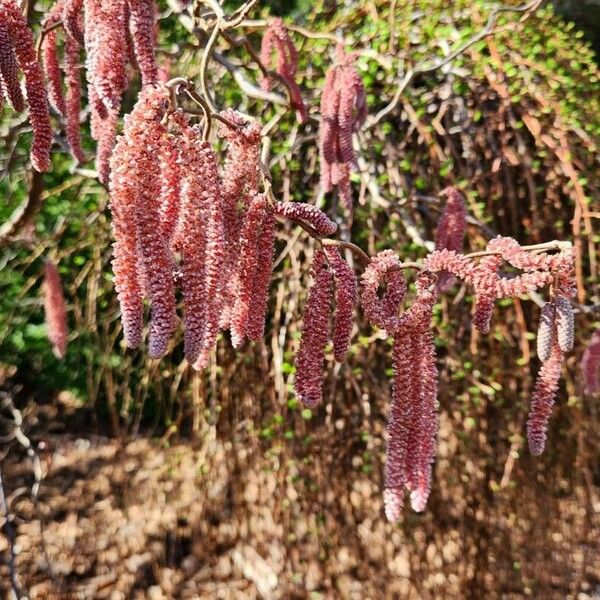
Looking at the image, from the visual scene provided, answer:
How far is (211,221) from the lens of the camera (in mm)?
754

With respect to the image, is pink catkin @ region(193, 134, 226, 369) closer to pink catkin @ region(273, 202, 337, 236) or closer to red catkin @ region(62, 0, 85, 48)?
pink catkin @ region(273, 202, 337, 236)

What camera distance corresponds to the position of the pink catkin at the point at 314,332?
904 mm

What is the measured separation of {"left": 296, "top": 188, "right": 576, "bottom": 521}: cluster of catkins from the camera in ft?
2.89

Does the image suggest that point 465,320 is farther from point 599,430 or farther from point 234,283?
point 234,283

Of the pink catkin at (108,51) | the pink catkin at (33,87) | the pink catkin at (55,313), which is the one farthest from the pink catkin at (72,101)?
the pink catkin at (55,313)

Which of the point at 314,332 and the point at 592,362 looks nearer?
the point at 314,332

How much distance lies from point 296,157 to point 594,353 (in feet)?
4.55

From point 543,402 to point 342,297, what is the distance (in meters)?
0.32

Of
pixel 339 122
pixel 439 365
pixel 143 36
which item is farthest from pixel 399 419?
pixel 439 365

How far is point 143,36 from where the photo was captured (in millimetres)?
866

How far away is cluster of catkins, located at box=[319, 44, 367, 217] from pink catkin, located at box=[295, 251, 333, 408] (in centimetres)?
62

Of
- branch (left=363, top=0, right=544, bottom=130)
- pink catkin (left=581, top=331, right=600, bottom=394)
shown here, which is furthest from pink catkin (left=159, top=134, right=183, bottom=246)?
branch (left=363, top=0, right=544, bottom=130)

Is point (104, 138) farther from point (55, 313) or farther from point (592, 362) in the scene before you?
point (592, 362)

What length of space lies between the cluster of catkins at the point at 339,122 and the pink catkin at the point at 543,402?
Result: 662 millimetres
